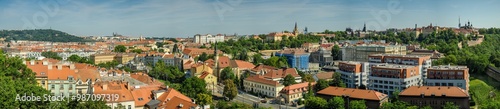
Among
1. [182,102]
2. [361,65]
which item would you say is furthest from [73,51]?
[182,102]

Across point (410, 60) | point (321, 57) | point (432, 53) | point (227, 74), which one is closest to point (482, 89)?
point (410, 60)

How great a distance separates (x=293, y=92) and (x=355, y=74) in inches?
153

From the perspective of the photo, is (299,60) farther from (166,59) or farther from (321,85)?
(321,85)

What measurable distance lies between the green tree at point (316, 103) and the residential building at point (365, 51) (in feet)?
49.1

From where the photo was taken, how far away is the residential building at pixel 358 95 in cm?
1627

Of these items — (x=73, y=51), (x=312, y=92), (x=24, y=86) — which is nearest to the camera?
(x=24, y=86)

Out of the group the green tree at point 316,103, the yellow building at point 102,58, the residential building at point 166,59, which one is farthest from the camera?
the yellow building at point 102,58

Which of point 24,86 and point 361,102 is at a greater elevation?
point 24,86

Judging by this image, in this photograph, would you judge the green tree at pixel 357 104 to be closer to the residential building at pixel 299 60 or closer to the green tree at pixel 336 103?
the green tree at pixel 336 103

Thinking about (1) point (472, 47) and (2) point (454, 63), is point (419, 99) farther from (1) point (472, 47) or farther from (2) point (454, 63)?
(1) point (472, 47)

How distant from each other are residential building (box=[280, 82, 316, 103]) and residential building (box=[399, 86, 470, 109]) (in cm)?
389

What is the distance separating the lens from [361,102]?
1566 centimetres

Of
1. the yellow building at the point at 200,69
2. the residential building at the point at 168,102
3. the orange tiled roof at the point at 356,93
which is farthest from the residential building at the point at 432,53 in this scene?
the residential building at the point at 168,102

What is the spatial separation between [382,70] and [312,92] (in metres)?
3.58
